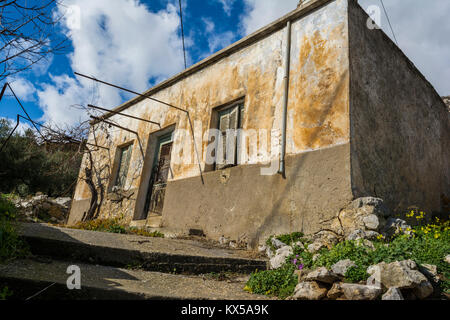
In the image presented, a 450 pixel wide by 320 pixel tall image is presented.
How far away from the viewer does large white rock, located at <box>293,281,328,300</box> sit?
2.62 metres

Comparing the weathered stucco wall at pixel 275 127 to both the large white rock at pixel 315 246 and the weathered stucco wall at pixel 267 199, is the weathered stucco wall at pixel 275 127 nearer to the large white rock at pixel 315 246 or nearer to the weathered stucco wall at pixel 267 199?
the weathered stucco wall at pixel 267 199

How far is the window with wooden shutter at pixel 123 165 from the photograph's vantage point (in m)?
9.59

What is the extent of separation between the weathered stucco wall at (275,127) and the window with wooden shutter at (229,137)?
27cm

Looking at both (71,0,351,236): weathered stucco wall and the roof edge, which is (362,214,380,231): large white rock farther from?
the roof edge

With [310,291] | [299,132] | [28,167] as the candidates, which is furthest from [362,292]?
[28,167]

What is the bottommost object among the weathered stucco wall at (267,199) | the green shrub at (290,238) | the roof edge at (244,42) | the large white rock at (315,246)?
the large white rock at (315,246)

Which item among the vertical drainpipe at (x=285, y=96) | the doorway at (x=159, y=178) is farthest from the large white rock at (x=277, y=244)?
the doorway at (x=159, y=178)

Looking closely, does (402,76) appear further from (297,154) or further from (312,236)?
(312,236)

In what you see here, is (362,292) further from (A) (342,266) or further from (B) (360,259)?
(B) (360,259)

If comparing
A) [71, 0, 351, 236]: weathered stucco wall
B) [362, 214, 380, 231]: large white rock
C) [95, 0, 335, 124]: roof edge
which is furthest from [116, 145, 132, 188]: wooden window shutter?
[362, 214, 380, 231]: large white rock

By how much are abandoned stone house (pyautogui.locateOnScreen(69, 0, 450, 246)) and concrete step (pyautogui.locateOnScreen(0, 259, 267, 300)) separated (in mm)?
2047

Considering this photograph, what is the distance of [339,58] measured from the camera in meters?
4.94

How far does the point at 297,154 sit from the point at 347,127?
88 cm
